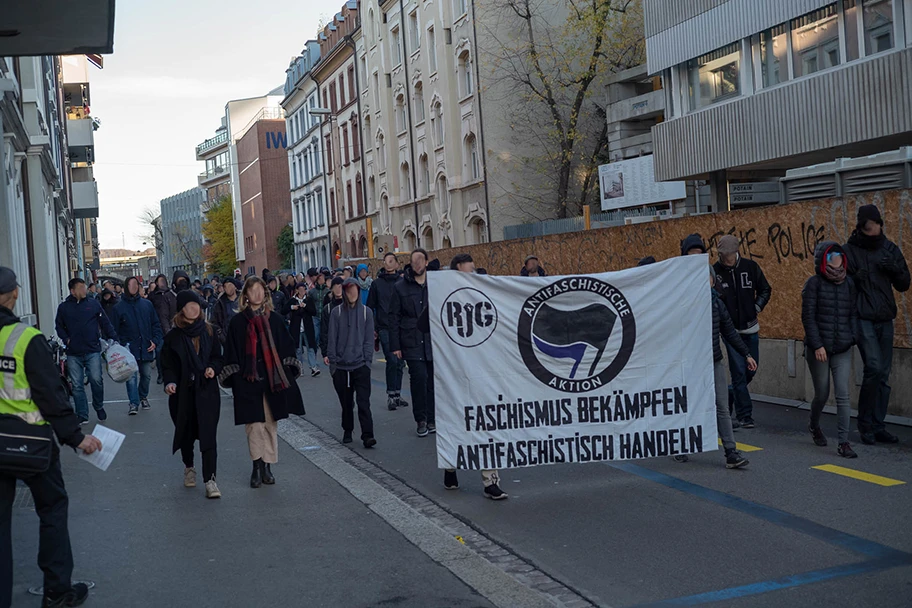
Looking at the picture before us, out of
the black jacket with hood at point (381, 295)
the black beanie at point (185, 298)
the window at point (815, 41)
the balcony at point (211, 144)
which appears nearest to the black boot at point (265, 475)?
the black beanie at point (185, 298)

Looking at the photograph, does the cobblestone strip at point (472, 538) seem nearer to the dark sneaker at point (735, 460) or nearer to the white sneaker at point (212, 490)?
the white sneaker at point (212, 490)

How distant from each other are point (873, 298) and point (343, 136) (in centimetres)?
5327

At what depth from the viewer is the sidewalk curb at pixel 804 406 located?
10432mm

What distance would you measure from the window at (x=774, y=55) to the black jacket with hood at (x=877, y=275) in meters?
15.8

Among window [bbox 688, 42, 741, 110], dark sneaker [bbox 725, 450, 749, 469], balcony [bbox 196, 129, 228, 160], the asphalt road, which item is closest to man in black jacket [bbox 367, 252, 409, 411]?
the asphalt road

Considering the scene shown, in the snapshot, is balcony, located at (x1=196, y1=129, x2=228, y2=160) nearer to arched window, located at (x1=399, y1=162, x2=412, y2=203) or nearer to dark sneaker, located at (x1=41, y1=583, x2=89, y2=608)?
arched window, located at (x1=399, y1=162, x2=412, y2=203)

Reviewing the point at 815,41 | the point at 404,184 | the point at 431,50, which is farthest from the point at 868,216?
the point at 404,184

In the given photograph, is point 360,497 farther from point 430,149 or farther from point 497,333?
point 430,149

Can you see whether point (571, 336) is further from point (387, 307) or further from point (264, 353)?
point (387, 307)

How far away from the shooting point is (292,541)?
Result: 7.12 m

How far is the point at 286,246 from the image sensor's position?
279 ft

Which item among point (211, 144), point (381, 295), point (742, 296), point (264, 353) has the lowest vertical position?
point (264, 353)

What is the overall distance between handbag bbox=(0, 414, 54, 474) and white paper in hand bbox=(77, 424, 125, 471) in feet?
1.00

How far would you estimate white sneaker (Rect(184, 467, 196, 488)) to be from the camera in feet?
30.6
